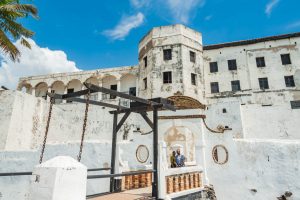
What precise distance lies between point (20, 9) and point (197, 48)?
18.8m

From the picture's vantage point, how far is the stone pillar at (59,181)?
3.62 meters

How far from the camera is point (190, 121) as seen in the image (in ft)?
47.6

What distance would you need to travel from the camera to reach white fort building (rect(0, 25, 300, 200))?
42.4ft

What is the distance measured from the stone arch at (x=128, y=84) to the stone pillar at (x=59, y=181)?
25.7 meters

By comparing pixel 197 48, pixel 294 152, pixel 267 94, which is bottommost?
pixel 294 152

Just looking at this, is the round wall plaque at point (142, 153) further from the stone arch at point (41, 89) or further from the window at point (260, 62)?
the stone arch at point (41, 89)

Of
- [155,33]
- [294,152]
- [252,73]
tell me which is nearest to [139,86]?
[155,33]

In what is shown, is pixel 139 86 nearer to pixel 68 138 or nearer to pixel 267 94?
pixel 68 138

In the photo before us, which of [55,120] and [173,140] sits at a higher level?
[55,120]

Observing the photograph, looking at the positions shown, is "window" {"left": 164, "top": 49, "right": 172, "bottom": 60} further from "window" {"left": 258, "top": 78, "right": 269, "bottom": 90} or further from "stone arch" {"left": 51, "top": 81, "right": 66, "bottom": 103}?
"stone arch" {"left": 51, "top": 81, "right": 66, "bottom": 103}

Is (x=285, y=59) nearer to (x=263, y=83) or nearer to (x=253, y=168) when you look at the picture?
(x=263, y=83)

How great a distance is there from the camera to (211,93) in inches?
1072

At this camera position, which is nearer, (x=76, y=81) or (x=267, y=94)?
(x=267, y=94)

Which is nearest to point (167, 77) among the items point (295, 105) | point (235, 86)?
point (235, 86)
